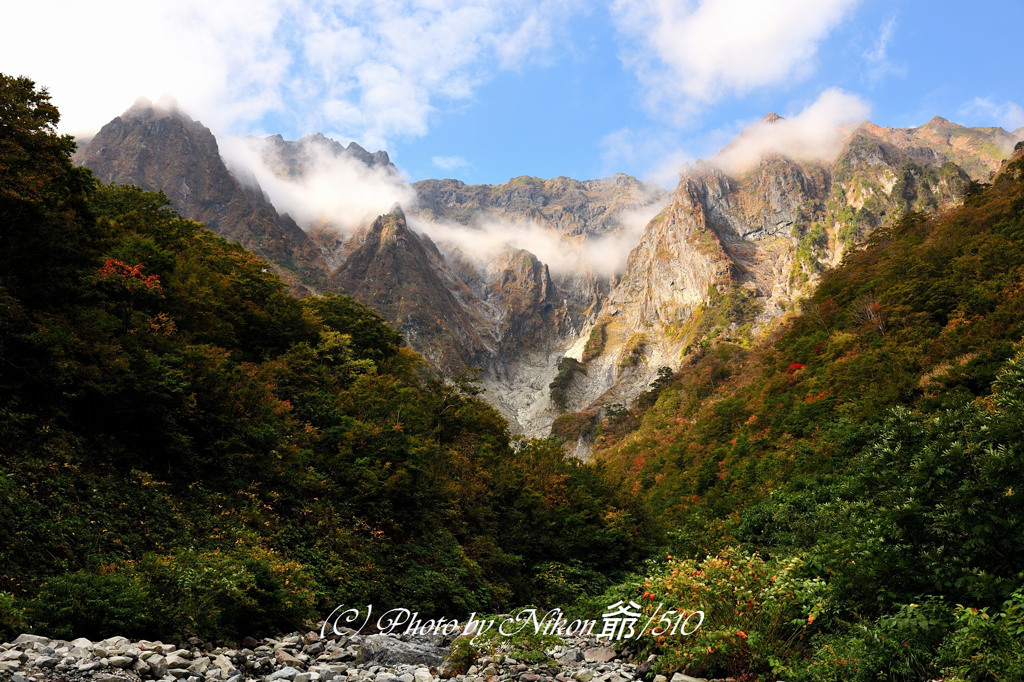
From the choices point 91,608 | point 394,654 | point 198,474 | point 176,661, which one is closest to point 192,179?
point 198,474

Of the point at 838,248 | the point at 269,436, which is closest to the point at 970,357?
the point at 269,436

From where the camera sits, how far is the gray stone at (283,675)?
25.3 ft

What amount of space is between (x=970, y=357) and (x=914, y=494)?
18.6m

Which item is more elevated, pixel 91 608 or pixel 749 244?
pixel 749 244

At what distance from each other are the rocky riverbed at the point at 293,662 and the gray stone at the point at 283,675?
15mm

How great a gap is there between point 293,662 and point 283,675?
1.31m

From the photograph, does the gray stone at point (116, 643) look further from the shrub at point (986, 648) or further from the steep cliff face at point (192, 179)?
the steep cliff face at point (192, 179)

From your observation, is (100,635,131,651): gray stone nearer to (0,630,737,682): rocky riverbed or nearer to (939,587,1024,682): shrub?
(0,630,737,682): rocky riverbed

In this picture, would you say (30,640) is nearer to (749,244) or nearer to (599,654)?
(599,654)

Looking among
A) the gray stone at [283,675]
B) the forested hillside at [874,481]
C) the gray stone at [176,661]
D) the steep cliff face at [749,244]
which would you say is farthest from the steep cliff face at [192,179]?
the gray stone at [176,661]

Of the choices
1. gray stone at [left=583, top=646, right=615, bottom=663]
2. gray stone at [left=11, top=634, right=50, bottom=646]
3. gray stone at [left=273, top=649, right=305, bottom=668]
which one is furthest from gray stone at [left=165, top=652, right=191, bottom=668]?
gray stone at [left=583, top=646, right=615, bottom=663]

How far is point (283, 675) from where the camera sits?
7.89 metres

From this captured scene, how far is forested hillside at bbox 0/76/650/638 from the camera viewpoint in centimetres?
959

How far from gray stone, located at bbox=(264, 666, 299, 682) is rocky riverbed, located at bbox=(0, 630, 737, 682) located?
2 centimetres
